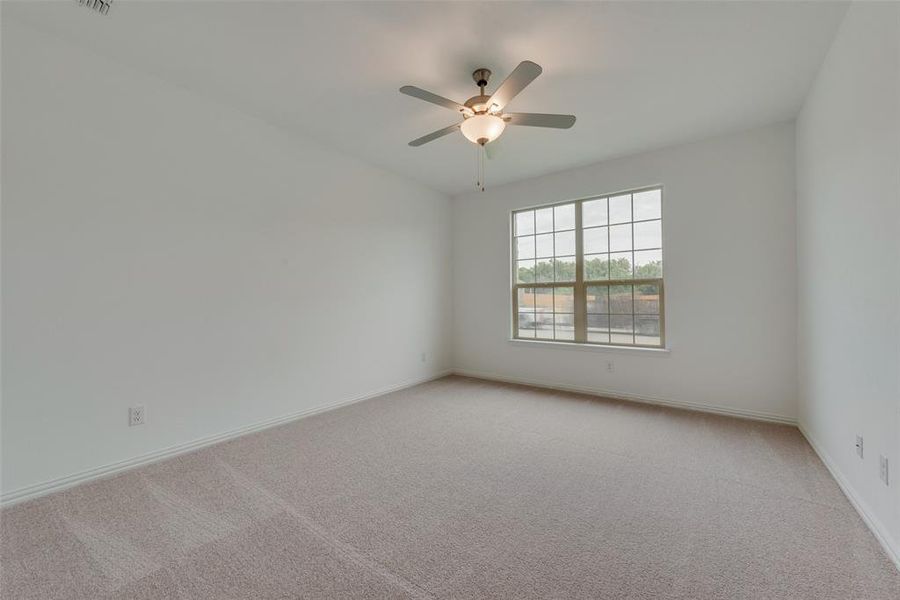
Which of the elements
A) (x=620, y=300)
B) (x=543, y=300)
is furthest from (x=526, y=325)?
(x=620, y=300)

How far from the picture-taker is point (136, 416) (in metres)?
2.37

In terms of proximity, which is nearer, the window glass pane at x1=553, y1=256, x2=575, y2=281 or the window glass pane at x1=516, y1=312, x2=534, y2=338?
the window glass pane at x1=553, y1=256, x2=575, y2=281

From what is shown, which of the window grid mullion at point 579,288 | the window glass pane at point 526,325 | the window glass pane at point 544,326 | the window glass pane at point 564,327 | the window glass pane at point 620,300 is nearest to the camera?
the window glass pane at point 620,300

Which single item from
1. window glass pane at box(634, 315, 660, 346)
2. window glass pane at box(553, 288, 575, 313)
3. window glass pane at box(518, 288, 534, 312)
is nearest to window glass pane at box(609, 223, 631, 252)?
window glass pane at box(553, 288, 575, 313)

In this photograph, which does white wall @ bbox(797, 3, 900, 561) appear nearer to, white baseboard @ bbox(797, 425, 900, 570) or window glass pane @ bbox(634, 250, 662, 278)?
white baseboard @ bbox(797, 425, 900, 570)

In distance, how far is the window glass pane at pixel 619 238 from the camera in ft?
13.0

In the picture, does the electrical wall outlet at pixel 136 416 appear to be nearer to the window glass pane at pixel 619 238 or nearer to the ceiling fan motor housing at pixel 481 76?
the ceiling fan motor housing at pixel 481 76

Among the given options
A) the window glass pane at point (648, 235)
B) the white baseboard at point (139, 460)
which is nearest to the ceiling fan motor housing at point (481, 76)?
the window glass pane at point (648, 235)

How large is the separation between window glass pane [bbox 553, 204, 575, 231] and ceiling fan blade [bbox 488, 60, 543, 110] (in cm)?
237

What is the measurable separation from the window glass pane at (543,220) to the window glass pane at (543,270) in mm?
380

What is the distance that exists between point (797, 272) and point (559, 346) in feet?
7.20

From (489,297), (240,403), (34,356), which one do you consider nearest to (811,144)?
(489,297)

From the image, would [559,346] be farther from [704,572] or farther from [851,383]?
[704,572]

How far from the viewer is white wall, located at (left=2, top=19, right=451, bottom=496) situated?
1999 millimetres
